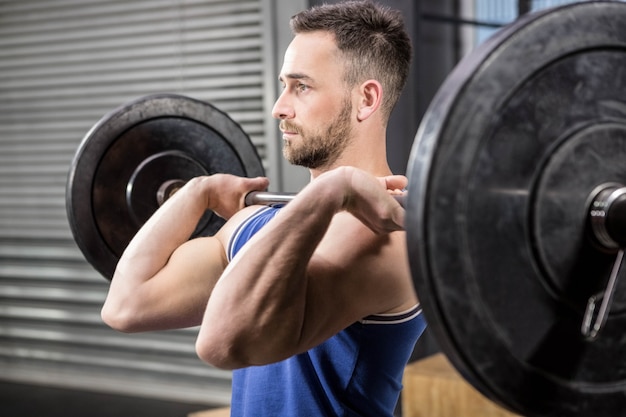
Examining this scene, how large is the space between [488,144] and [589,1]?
0.22m

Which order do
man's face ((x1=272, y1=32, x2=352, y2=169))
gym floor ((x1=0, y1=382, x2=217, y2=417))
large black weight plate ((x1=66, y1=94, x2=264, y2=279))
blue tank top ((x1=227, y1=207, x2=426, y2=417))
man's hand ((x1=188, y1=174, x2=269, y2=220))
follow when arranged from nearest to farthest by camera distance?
blue tank top ((x1=227, y1=207, x2=426, y2=417)), man's face ((x1=272, y1=32, x2=352, y2=169)), man's hand ((x1=188, y1=174, x2=269, y2=220)), large black weight plate ((x1=66, y1=94, x2=264, y2=279)), gym floor ((x1=0, y1=382, x2=217, y2=417))

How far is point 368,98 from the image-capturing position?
1729 millimetres

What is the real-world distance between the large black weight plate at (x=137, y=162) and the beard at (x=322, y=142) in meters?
0.42

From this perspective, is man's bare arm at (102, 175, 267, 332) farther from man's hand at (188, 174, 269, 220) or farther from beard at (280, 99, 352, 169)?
beard at (280, 99, 352, 169)

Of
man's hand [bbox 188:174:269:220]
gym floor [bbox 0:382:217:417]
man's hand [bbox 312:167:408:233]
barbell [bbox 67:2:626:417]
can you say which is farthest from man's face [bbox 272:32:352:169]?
gym floor [bbox 0:382:217:417]

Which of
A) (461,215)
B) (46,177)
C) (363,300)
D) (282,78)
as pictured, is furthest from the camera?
(46,177)

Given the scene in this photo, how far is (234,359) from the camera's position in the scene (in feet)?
4.46

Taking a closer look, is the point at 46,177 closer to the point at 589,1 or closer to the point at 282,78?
the point at 282,78

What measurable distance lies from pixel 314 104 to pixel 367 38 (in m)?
0.20

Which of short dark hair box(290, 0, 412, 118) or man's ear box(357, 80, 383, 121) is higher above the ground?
short dark hair box(290, 0, 412, 118)

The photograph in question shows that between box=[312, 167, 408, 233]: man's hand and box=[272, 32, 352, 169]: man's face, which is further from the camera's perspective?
box=[272, 32, 352, 169]: man's face

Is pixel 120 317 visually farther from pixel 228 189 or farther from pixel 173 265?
pixel 228 189

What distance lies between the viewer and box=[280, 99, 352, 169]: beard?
1662 millimetres

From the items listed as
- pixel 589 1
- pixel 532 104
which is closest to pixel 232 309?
pixel 532 104
